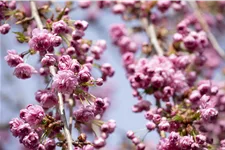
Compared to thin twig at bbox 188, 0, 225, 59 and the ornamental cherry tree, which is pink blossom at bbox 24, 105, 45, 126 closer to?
the ornamental cherry tree

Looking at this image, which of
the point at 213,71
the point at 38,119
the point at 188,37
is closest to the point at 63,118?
the point at 38,119

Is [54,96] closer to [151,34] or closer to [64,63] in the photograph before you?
[64,63]

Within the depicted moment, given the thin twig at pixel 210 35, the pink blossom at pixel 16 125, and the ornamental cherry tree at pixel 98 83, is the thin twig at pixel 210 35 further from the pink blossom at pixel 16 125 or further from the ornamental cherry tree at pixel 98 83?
the pink blossom at pixel 16 125

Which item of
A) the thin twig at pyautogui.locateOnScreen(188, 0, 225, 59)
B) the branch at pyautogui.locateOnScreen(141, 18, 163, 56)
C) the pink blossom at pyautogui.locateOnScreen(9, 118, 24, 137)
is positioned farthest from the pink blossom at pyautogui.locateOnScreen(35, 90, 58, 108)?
the thin twig at pyautogui.locateOnScreen(188, 0, 225, 59)

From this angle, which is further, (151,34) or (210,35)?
(210,35)

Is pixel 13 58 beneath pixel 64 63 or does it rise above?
above

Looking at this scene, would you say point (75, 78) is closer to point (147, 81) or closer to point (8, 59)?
point (8, 59)

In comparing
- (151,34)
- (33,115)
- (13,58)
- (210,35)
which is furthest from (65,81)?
(210,35)

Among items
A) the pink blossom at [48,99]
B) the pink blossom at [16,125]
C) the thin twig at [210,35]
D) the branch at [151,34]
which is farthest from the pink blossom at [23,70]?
the thin twig at [210,35]
